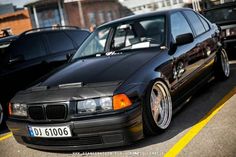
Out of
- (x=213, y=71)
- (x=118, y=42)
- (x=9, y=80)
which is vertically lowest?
(x=213, y=71)

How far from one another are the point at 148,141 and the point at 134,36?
166 centimetres

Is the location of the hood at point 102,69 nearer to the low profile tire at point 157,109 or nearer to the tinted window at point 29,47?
the low profile tire at point 157,109

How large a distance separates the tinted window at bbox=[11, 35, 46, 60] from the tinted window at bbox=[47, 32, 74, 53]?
0.73 ft

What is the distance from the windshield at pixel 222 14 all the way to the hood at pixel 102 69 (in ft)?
16.3

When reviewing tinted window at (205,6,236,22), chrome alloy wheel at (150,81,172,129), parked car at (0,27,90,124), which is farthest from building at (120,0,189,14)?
chrome alloy wheel at (150,81,172,129)

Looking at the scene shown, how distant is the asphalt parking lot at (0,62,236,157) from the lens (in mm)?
3436

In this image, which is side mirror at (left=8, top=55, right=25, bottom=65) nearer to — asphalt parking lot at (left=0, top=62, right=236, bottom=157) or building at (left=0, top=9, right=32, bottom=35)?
asphalt parking lot at (left=0, top=62, right=236, bottom=157)

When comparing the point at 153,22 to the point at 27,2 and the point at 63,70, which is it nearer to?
the point at 63,70

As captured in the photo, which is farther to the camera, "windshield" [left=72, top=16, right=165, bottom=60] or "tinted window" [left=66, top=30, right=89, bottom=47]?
"tinted window" [left=66, top=30, right=89, bottom=47]

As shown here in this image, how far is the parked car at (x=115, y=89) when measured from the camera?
3418 mm

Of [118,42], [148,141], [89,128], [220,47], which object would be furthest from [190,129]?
[220,47]

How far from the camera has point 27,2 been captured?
41594mm

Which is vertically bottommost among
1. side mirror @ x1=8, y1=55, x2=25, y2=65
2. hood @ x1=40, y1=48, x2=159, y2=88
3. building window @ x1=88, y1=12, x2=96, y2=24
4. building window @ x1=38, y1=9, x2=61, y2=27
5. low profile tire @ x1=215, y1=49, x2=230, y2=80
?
building window @ x1=88, y1=12, x2=96, y2=24

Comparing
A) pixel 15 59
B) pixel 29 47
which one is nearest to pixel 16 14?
pixel 29 47
